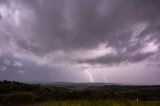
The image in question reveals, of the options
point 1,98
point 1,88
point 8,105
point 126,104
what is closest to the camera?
point 126,104

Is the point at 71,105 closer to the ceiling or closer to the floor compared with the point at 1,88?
closer to the floor

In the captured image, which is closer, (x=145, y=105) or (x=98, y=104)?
(x=145, y=105)

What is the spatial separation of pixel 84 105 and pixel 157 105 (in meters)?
5.79

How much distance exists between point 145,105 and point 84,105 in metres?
4.94

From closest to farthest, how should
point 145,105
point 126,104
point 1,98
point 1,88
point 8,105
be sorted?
point 145,105, point 126,104, point 8,105, point 1,98, point 1,88

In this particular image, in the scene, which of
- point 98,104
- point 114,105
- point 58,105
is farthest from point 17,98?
point 114,105

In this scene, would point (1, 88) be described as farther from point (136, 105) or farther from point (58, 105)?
point (136, 105)

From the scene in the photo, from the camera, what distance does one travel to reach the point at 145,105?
16.8 meters

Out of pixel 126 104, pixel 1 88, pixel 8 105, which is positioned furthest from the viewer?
pixel 1 88

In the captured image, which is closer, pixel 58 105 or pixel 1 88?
pixel 58 105

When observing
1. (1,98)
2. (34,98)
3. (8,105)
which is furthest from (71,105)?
(1,98)

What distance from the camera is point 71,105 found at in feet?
60.4

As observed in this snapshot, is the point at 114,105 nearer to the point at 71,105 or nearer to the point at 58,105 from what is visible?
the point at 71,105

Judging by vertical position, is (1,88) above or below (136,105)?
above
